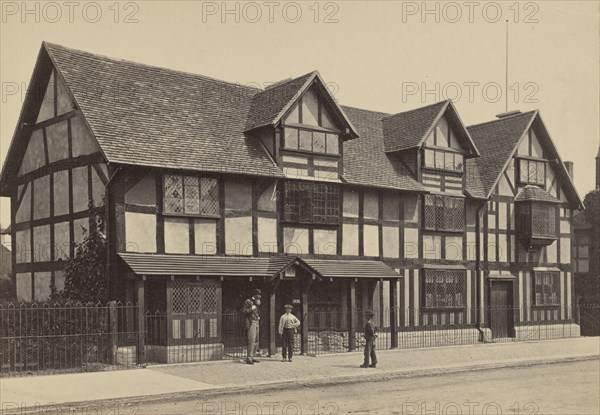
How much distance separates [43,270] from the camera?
25.0 meters

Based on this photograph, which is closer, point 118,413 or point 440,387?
point 118,413

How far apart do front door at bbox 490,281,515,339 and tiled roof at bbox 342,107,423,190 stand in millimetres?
6487

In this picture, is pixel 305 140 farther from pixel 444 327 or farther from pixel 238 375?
pixel 238 375

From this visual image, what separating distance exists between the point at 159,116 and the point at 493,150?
15.9 metres

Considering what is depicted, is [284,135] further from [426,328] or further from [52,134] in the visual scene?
[426,328]

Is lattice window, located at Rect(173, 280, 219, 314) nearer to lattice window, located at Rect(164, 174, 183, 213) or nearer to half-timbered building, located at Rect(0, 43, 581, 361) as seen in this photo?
half-timbered building, located at Rect(0, 43, 581, 361)

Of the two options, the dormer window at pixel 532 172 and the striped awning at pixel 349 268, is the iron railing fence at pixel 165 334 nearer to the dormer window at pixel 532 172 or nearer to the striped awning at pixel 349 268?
the striped awning at pixel 349 268

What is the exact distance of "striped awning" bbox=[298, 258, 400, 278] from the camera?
24688 mm

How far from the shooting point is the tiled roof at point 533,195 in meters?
32.2

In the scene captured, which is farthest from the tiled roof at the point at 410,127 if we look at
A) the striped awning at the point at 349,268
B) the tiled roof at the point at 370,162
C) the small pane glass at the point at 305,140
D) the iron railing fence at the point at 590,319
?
the iron railing fence at the point at 590,319

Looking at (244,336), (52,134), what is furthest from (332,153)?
(52,134)

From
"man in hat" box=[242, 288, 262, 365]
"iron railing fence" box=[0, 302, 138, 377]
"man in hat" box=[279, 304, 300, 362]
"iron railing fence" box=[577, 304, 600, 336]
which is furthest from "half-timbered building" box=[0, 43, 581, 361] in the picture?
"iron railing fence" box=[577, 304, 600, 336]

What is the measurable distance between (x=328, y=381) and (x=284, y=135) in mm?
10142

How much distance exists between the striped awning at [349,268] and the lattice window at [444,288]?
291 cm
